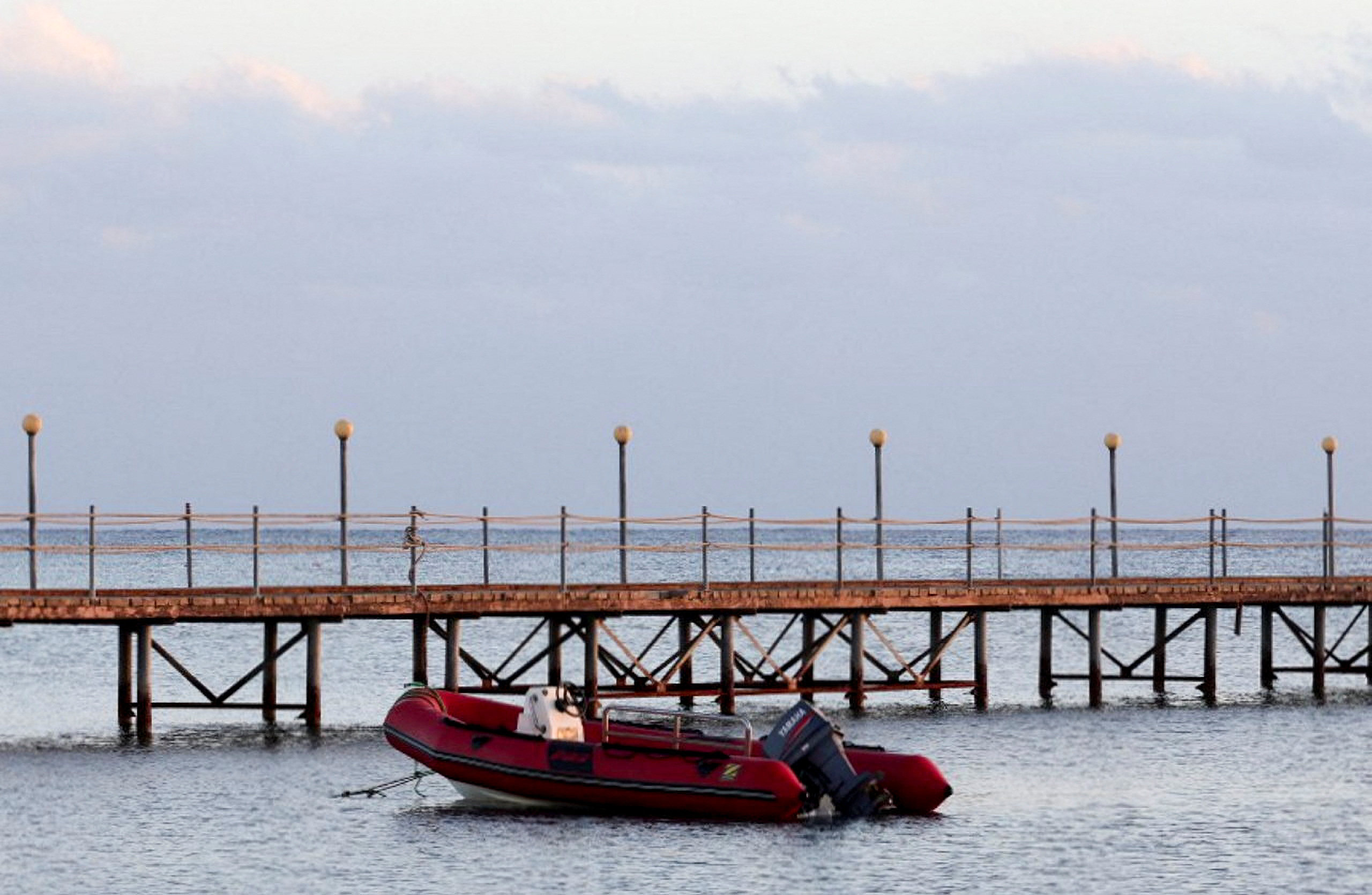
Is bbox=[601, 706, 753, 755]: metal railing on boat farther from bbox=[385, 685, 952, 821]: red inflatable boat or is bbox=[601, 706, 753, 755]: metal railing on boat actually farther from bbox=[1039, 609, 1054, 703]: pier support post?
bbox=[1039, 609, 1054, 703]: pier support post

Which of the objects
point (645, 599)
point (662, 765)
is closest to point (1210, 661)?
point (645, 599)

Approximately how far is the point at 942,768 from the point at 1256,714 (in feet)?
36.6

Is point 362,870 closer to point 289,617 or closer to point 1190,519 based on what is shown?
point 289,617

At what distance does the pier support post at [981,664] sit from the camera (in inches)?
1762

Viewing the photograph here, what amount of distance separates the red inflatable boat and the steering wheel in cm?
2

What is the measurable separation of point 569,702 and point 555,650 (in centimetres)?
868

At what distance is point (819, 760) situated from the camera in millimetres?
31156

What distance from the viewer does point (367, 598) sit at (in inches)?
1528

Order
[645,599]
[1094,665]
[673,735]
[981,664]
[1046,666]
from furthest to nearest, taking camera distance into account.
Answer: [1046,666] < [1094,665] < [981,664] < [645,599] < [673,735]

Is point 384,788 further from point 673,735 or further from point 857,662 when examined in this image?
point 857,662

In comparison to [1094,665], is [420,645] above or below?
above

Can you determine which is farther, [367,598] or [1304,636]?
[1304,636]

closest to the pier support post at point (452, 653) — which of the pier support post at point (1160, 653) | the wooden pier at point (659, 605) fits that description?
the wooden pier at point (659, 605)

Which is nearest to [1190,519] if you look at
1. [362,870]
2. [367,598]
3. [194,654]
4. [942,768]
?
[942,768]
